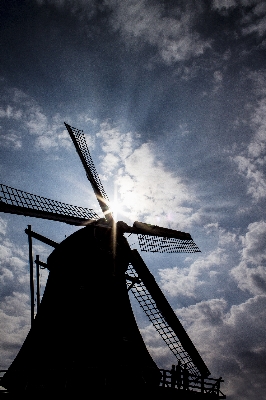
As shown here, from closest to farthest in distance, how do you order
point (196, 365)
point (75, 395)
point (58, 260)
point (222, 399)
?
point (75, 395)
point (222, 399)
point (196, 365)
point (58, 260)

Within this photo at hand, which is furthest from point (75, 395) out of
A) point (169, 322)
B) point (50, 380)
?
point (169, 322)

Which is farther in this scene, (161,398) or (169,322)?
(169,322)

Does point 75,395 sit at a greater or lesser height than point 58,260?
lesser

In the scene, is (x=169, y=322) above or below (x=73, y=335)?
above

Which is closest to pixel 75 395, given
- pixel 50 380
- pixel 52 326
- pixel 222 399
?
pixel 50 380

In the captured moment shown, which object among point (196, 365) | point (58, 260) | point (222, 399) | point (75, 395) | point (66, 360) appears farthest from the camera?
point (58, 260)

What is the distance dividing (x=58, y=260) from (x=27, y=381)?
4558 millimetres

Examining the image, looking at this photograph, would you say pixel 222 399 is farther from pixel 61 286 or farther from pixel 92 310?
pixel 61 286

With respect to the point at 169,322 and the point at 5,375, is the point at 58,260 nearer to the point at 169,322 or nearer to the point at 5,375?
the point at 5,375

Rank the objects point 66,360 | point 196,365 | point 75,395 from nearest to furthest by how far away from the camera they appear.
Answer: point 75,395
point 66,360
point 196,365

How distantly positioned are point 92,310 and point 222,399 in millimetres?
5943

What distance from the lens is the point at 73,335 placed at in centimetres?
953

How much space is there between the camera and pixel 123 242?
12.1 metres

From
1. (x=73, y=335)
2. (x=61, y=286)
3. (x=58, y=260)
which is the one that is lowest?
(x=73, y=335)
